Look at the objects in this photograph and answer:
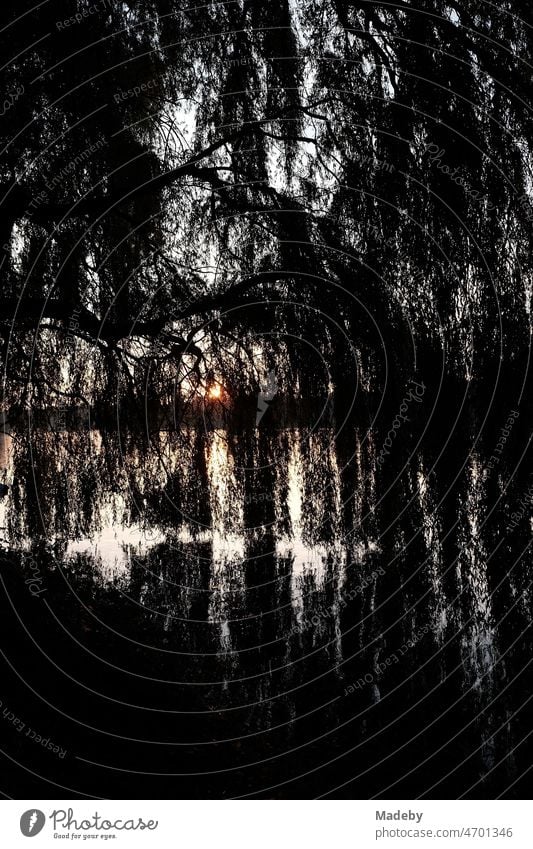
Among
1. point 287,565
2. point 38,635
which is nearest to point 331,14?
point 287,565

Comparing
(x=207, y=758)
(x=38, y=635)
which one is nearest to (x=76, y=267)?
(x=38, y=635)

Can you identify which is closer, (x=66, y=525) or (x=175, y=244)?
(x=66, y=525)

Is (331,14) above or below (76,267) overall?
above

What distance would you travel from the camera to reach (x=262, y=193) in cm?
371

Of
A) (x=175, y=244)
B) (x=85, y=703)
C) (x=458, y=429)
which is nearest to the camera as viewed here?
(x=458, y=429)

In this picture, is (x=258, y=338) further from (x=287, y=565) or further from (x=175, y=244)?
(x=287, y=565)

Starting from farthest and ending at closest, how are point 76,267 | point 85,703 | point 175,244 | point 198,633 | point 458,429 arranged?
1. point 85,703
2. point 198,633
3. point 175,244
4. point 76,267
5. point 458,429

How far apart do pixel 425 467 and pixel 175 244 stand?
184 centimetres

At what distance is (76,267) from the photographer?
3537mm

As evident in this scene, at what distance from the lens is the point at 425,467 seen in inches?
131

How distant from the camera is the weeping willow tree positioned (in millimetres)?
3295

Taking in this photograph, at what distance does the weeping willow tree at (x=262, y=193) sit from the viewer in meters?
3.29

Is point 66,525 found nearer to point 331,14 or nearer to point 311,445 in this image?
point 311,445

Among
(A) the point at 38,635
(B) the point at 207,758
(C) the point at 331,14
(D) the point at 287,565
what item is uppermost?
(C) the point at 331,14
